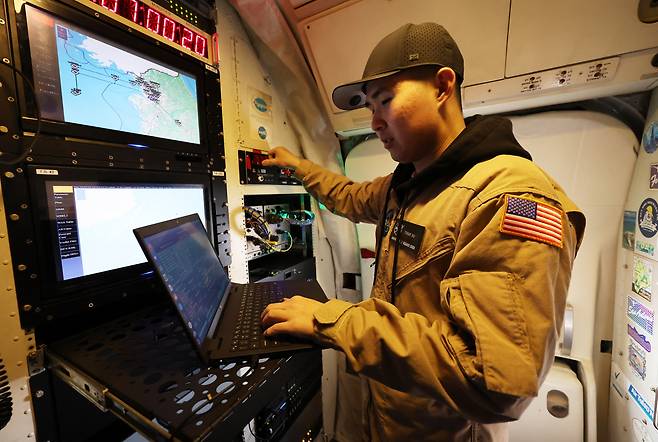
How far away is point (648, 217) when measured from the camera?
121 centimetres

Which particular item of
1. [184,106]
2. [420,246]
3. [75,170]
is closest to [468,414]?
[420,246]

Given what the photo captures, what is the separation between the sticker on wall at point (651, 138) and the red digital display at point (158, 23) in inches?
79.7

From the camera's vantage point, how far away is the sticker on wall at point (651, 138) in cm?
121

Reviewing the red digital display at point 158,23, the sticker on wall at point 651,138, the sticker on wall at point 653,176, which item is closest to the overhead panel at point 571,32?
the sticker on wall at point 651,138

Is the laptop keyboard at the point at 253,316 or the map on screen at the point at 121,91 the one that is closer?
the laptop keyboard at the point at 253,316

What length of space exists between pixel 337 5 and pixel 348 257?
5.05ft

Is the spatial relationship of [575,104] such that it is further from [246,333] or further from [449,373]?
[246,333]

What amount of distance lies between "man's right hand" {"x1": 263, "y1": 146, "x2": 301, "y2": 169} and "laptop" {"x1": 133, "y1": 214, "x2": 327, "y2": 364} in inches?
22.5

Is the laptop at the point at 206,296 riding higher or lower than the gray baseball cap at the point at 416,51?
lower

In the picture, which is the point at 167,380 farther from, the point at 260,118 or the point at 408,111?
the point at 260,118

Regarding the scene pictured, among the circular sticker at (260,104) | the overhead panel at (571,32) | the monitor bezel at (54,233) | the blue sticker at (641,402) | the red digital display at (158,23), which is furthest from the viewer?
the circular sticker at (260,104)

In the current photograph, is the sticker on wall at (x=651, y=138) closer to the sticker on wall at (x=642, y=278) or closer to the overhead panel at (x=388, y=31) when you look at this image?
the sticker on wall at (x=642, y=278)

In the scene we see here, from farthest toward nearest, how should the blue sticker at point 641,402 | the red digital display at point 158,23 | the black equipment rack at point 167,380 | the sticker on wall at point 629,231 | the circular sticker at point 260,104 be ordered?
the circular sticker at point 260,104, the sticker on wall at point 629,231, the blue sticker at point 641,402, the red digital display at point 158,23, the black equipment rack at point 167,380

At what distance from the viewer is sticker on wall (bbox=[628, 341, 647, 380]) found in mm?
1198
